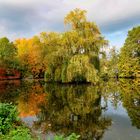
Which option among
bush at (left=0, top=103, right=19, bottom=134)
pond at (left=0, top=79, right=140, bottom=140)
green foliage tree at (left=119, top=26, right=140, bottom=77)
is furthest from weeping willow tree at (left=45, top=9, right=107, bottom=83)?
bush at (left=0, top=103, right=19, bottom=134)

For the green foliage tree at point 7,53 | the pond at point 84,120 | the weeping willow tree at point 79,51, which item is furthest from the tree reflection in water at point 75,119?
the green foliage tree at point 7,53

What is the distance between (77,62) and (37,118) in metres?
23.1

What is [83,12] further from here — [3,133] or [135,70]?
[3,133]

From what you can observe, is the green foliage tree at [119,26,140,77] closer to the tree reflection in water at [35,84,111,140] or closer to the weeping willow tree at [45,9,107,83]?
the weeping willow tree at [45,9,107,83]

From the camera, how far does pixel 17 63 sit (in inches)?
2827

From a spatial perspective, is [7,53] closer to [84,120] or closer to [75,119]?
[75,119]

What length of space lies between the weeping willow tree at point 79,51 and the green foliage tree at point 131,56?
2562 cm

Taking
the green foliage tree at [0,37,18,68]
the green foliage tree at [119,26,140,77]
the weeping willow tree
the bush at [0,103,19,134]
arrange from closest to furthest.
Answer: the bush at [0,103,19,134] < the weeping willow tree < the green foliage tree at [119,26,140,77] < the green foliage tree at [0,37,18,68]

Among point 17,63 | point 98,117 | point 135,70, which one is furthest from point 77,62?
point 17,63

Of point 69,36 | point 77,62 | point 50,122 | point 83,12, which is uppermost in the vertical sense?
point 83,12

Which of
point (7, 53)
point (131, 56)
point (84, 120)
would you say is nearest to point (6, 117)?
point (84, 120)

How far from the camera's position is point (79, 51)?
139 feet

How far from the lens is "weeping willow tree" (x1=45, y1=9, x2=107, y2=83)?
40812 mm

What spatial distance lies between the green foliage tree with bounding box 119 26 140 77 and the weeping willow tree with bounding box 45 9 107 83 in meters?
25.6
